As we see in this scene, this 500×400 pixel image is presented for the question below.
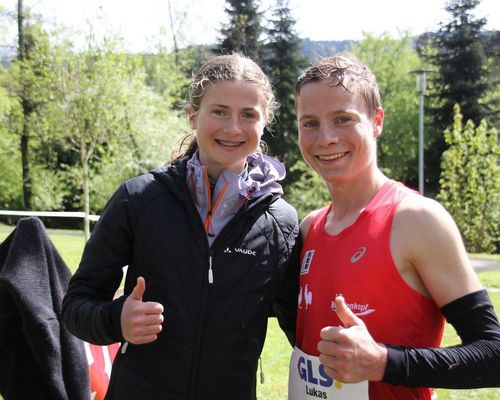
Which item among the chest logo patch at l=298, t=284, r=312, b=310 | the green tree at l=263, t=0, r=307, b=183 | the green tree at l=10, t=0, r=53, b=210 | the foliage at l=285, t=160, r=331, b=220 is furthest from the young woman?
the green tree at l=263, t=0, r=307, b=183

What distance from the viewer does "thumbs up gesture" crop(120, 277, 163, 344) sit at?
6.17 ft

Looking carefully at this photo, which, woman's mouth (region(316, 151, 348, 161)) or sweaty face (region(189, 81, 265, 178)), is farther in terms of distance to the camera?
sweaty face (region(189, 81, 265, 178))

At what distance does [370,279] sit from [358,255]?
0.31ft

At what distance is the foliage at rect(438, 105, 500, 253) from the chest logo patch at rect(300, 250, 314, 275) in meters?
18.5

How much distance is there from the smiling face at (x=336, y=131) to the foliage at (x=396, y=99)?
34034 millimetres

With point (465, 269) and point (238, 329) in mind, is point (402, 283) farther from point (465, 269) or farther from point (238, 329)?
point (238, 329)

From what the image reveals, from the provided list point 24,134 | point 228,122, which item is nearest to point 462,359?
point 228,122

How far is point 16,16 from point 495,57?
2804 cm

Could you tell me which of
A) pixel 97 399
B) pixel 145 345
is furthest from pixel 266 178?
pixel 97 399

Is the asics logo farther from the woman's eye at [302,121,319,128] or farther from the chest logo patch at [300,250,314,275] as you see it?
the woman's eye at [302,121,319,128]

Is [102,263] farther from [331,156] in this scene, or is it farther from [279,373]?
[279,373]

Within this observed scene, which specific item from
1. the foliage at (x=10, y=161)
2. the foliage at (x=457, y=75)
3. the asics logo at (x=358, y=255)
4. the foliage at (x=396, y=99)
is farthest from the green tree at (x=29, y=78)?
the foliage at (x=457, y=75)

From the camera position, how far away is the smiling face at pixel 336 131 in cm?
→ 210

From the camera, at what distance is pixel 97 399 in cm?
313
